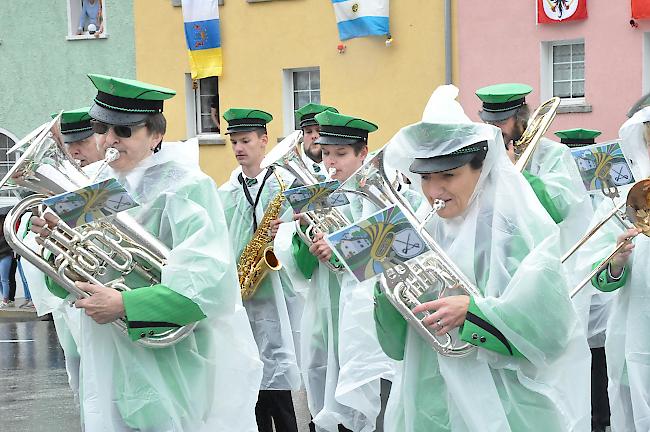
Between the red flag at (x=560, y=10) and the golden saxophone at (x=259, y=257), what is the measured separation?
34.6ft

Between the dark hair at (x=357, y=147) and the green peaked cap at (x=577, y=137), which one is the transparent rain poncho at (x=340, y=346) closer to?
the dark hair at (x=357, y=147)

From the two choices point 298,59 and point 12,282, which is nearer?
point 12,282

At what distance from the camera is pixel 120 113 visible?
5.28 metres

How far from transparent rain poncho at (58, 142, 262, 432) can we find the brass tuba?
248cm

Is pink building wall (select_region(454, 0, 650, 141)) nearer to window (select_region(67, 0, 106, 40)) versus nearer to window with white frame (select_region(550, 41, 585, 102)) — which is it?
window with white frame (select_region(550, 41, 585, 102))

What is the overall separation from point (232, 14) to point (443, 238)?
58.7 feet

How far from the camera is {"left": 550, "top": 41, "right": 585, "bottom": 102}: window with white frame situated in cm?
1869

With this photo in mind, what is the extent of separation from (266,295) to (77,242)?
11.4 feet

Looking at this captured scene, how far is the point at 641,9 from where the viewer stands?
56.9ft

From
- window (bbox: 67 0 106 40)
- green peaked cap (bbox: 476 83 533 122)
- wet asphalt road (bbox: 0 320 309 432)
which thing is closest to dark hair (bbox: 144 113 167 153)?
green peaked cap (bbox: 476 83 533 122)

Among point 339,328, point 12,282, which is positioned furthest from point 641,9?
point 339,328

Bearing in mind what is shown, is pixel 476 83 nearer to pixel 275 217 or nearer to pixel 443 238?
pixel 275 217

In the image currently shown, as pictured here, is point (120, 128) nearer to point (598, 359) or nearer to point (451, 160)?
point (451, 160)

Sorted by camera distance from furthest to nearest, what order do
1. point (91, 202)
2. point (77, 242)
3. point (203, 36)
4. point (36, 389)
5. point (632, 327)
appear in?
point (203, 36)
point (36, 389)
point (632, 327)
point (77, 242)
point (91, 202)
